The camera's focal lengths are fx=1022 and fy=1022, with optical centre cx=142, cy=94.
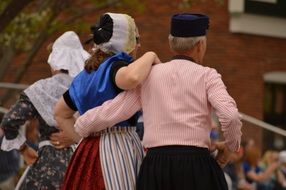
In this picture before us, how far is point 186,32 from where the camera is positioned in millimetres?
5508

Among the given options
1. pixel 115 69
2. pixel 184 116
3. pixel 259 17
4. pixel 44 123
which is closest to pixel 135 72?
pixel 115 69

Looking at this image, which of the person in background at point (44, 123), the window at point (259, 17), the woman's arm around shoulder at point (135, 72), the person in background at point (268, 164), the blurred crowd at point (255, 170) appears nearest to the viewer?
the woman's arm around shoulder at point (135, 72)

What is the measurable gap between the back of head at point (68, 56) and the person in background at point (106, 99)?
1.06 m

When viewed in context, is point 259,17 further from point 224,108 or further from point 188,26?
point 224,108

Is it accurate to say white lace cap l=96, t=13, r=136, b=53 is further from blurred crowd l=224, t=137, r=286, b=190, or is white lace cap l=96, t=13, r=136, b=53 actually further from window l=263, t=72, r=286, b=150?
window l=263, t=72, r=286, b=150

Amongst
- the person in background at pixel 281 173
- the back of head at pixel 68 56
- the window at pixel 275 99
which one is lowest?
the window at pixel 275 99

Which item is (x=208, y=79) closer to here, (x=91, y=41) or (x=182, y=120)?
(x=182, y=120)

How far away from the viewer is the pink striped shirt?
17.5 feet

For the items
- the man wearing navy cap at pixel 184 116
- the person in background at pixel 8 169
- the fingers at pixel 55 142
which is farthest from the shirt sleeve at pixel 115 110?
the person in background at pixel 8 169

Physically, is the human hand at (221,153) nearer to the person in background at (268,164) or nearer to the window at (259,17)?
the person in background at (268,164)

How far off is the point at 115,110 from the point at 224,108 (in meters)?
0.67

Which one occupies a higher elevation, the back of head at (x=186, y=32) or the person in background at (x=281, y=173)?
the back of head at (x=186, y=32)

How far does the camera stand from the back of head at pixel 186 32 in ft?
18.1

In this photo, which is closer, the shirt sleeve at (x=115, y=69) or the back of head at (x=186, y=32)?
the back of head at (x=186, y=32)
